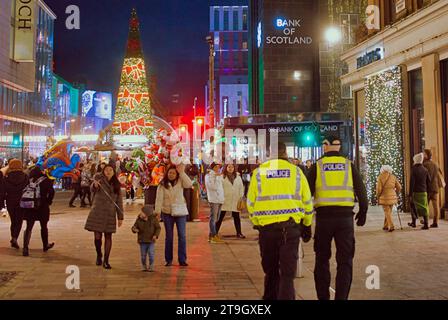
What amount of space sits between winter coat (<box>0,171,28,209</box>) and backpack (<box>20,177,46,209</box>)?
51 cm

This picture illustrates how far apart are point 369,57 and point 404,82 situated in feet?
8.51

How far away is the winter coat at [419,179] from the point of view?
11359 millimetres

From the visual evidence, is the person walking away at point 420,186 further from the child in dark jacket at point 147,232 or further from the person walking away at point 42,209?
the person walking away at point 42,209

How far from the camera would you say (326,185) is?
534cm

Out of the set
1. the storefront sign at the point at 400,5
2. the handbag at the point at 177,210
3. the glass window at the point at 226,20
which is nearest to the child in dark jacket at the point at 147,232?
the handbag at the point at 177,210

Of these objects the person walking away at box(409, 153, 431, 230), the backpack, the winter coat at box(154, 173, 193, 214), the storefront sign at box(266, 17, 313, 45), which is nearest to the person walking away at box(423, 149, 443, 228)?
the person walking away at box(409, 153, 431, 230)

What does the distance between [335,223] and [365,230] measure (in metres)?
6.97

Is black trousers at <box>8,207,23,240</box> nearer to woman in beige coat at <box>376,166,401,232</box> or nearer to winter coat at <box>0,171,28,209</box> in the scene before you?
winter coat at <box>0,171,28,209</box>

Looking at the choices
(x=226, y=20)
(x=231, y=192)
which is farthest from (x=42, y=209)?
(x=226, y=20)

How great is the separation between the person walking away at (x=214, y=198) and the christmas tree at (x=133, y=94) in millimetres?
24555

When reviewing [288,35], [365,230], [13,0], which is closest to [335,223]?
[365,230]

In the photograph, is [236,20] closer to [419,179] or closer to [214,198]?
[419,179]

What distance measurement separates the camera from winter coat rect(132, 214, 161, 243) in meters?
7.52
